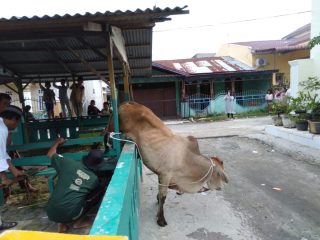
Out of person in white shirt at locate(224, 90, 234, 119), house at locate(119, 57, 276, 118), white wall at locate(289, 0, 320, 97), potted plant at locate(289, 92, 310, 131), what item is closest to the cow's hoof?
potted plant at locate(289, 92, 310, 131)

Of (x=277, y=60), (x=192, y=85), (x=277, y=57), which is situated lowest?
(x=192, y=85)

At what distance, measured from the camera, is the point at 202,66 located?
23.3m

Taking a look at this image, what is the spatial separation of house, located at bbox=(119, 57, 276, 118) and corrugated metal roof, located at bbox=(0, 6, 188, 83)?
451 inches

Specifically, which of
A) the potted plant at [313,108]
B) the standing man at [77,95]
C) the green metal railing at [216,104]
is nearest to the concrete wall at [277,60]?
the green metal railing at [216,104]

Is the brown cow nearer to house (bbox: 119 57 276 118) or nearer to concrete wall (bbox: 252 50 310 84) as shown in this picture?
house (bbox: 119 57 276 118)

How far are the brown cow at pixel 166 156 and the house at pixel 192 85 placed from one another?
16.6 metres

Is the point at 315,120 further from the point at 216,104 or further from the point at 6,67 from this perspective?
the point at 216,104

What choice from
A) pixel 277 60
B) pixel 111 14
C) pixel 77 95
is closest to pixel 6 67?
pixel 77 95

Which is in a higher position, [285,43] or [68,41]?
[285,43]

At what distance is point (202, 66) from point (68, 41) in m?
18.6

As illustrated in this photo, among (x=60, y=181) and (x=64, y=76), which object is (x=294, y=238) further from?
(x=64, y=76)

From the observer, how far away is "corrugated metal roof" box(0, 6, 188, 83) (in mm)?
3430

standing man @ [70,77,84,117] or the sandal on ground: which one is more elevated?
standing man @ [70,77,84,117]

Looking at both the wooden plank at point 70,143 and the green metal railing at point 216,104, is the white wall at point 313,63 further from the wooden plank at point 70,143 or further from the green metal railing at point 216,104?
the wooden plank at point 70,143
